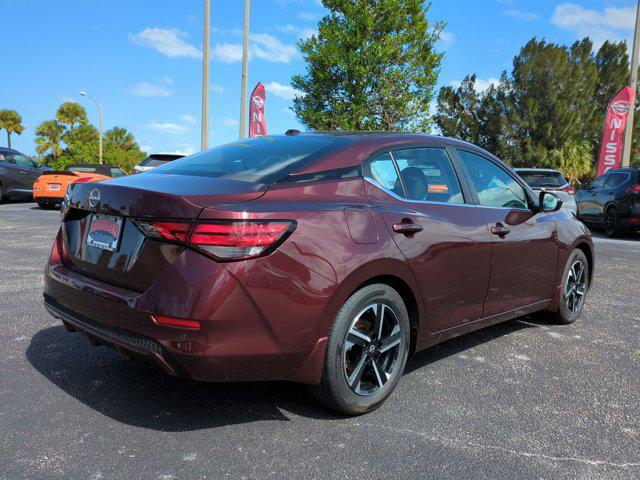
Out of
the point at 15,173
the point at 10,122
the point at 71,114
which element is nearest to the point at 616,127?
the point at 15,173

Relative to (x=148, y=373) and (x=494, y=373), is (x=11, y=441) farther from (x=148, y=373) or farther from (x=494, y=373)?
(x=494, y=373)

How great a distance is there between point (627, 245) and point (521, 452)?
940 cm

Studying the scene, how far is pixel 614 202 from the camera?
11938 mm

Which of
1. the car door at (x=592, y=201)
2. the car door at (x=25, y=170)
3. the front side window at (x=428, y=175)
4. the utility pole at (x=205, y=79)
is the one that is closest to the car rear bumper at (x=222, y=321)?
the front side window at (x=428, y=175)

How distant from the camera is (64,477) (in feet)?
7.51

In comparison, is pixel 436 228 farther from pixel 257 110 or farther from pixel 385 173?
pixel 257 110

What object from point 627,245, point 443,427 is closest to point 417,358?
point 443,427

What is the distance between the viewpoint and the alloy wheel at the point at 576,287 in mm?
4824

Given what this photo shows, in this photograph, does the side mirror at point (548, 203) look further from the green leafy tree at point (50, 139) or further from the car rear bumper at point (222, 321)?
the green leafy tree at point (50, 139)

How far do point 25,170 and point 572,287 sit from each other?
16.6 metres

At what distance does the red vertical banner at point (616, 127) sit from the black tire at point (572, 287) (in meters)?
15.7

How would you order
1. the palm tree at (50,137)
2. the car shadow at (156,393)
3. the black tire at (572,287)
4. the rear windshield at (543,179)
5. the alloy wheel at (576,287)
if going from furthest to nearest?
the palm tree at (50,137)
the rear windshield at (543,179)
the alloy wheel at (576,287)
the black tire at (572,287)
the car shadow at (156,393)

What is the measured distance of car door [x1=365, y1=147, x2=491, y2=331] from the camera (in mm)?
3078

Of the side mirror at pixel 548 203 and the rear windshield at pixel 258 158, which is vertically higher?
the rear windshield at pixel 258 158
